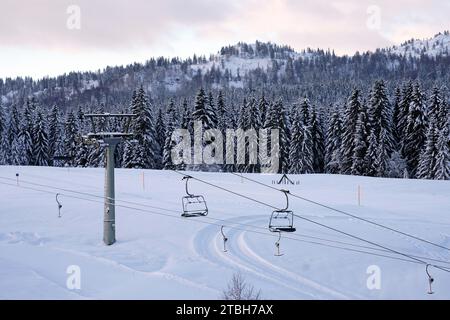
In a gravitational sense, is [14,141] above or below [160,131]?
below

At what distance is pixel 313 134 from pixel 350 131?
8.36 m

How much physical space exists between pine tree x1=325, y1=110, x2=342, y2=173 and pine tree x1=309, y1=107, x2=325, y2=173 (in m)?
1.46

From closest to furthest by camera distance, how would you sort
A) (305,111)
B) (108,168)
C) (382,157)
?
(108,168) → (382,157) → (305,111)

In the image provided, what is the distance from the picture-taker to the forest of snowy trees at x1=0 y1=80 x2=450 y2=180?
56875mm

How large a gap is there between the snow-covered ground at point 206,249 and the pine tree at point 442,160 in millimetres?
19220

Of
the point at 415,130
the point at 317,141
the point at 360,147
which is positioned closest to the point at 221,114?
the point at 317,141

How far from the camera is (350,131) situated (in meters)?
59.6

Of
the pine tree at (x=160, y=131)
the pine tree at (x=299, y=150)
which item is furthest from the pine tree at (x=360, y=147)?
the pine tree at (x=160, y=131)

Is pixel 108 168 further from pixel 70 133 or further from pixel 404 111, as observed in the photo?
pixel 70 133

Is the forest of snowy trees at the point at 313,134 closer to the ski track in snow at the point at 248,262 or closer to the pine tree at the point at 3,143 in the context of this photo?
the pine tree at the point at 3,143

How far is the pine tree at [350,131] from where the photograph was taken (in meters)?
59.1

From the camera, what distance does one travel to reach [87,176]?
41562mm

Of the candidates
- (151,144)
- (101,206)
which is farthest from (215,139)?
(101,206)
